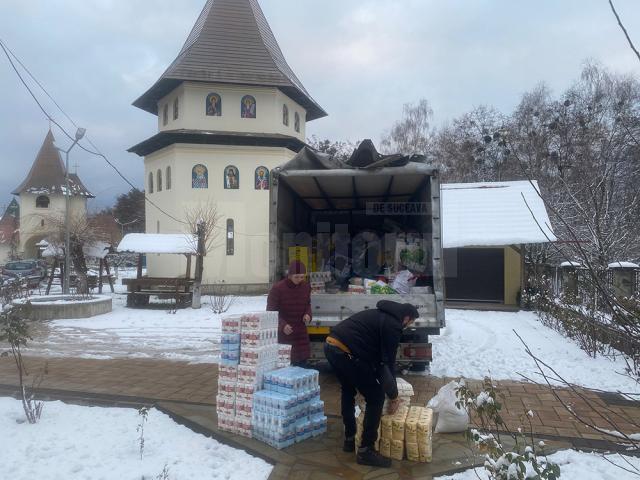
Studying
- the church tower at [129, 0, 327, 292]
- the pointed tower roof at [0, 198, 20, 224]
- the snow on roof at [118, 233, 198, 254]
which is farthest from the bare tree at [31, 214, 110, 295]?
the pointed tower roof at [0, 198, 20, 224]

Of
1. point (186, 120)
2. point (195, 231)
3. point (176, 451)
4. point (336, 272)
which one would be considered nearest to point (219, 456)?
point (176, 451)

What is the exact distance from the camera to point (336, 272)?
10047 millimetres

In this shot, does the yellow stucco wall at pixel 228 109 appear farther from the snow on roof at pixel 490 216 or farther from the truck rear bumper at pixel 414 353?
the truck rear bumper at pixel 414 353

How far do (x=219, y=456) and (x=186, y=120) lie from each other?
2235 centimetres

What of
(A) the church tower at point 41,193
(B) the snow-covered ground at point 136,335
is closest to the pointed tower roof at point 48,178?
(A) the church tower at point 41,193

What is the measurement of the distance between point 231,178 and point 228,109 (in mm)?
3322

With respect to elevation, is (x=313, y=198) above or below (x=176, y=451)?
above

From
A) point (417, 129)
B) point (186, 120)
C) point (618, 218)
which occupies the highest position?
point (417, 129)

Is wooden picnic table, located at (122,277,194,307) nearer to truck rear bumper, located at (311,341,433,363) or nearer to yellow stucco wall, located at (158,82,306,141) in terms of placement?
yellow stucco wall, located at (158,82,306,141)

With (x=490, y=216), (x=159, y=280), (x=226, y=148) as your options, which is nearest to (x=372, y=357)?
(x=490, y=216)

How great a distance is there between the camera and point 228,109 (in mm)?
25672

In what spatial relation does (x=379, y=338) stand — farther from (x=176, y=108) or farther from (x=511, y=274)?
(x=176, y=108)

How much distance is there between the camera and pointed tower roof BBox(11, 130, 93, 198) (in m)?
56.0

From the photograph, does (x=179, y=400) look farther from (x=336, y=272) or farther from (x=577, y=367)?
(x=577, y=367)
